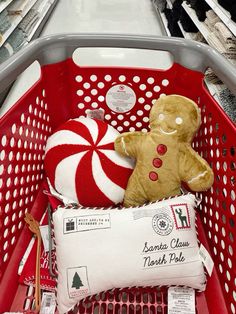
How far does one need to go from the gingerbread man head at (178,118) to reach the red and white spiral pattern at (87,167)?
0.19 m

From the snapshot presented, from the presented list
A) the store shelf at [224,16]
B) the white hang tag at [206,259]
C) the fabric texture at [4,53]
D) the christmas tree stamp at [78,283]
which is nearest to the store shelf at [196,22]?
the store shelf at [224,16]

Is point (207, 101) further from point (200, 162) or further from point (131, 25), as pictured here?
point (131, 25)

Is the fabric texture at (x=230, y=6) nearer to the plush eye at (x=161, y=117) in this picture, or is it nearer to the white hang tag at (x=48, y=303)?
the plush eye at (x=161, y=117)

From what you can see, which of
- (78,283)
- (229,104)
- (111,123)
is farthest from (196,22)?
(78,283)

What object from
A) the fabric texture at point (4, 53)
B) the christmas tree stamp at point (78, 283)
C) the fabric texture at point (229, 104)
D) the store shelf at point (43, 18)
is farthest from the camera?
the store shelf at point (43, 18)

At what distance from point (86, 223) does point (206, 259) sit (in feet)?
1.14

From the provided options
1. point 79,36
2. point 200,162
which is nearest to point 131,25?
point 79,36

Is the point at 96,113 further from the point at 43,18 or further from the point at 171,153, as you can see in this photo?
the point at 43,18

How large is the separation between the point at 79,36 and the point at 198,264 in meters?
0.76

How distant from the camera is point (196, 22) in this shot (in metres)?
2.74

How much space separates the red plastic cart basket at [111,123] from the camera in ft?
2.97

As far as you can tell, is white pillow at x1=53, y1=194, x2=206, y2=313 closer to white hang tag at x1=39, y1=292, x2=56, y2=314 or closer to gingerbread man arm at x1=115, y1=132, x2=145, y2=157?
white hang tag at x1=39, y1=292, x2=56, y2=314

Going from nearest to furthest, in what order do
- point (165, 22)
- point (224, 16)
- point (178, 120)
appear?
point (178, 120) < point (224, 16) < point (165, 22)

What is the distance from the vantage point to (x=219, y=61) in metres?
0.91
